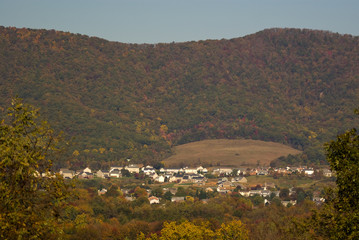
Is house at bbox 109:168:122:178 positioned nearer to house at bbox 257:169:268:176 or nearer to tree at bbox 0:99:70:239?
house at bbox 257:169:268:176

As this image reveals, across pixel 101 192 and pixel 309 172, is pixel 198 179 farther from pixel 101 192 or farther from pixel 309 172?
pixel 101 192

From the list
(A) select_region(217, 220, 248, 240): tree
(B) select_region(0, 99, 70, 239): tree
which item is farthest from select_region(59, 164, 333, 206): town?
(B) select_region(0, 99, 70, 239): tree

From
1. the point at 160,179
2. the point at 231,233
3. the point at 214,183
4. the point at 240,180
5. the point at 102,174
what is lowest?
the point at 214,183

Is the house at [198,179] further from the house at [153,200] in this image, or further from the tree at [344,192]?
the tree at [344,192]

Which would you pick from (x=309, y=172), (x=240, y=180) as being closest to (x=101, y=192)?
(x=240, y=180)

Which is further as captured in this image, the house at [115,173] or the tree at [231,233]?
the house at [115,173]

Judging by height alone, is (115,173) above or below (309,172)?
below

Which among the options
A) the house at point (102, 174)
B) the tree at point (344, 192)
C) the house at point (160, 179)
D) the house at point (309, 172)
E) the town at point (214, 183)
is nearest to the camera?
the tree at point (344, 192)

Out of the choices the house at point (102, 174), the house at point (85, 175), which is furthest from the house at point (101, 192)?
the house at point (102, 174)

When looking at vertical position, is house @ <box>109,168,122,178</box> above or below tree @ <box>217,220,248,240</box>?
below
